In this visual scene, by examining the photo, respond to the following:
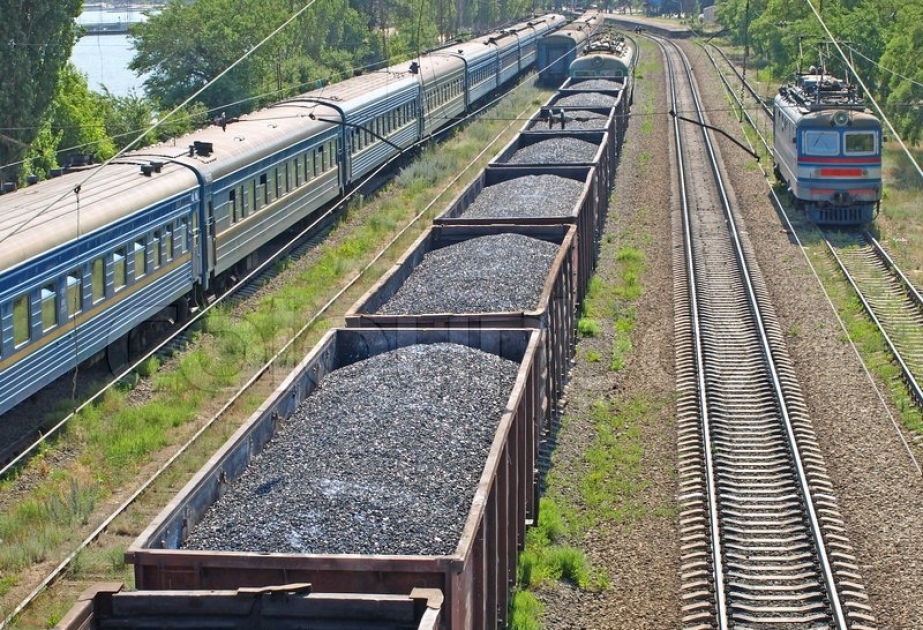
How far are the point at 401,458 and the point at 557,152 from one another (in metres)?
17.3

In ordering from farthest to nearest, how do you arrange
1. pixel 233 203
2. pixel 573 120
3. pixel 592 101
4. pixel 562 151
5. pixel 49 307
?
pixel 592 101, pixel 573 120, pixel 562 151, pixel 233 203, pixel 49 307

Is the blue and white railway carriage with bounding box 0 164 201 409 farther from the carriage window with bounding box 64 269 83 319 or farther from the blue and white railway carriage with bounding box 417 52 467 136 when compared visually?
the blue and white railway carriage with bounding box 417 52 467 136

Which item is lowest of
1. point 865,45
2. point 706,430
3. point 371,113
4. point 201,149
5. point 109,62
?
point 109,62

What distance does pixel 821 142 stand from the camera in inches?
1115

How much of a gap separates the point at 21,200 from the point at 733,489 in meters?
9.99

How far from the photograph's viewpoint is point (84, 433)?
51.4ft

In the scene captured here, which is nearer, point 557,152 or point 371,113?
point 557,152

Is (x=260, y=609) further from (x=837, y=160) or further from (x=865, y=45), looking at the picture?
(x=865, y=45)

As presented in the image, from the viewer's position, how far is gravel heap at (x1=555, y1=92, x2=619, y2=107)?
3638cm

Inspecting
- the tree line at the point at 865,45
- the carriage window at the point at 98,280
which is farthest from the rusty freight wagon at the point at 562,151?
the carriage window at the point at 98,280

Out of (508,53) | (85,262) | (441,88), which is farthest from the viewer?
(508,53)

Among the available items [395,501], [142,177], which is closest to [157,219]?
[142,177]

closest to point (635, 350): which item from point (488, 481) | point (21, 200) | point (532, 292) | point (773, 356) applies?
point (773, 356)

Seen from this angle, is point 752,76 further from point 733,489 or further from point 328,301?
point 733,489
